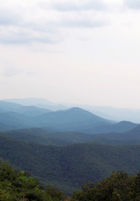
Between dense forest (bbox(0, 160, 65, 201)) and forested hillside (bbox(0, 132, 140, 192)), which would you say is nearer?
dense forest (bbox(0, 160, 65, 201))

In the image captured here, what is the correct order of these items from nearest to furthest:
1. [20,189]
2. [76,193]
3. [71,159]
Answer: [20,189]
[76,193]
[71,159]

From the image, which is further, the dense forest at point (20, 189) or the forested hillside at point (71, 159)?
the forested hillside at point (71, 159)

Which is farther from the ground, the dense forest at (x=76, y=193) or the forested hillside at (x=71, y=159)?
the dense forest at (x=76, y=193)

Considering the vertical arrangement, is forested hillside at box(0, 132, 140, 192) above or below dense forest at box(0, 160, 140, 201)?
below

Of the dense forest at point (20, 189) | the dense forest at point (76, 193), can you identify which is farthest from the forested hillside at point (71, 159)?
the dense forest at point (76, 193)

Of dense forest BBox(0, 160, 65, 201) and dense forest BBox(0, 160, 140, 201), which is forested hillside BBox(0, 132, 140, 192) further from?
dense forest BBox(0, 160, 140, 201)

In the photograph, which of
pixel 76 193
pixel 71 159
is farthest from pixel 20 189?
pixel 71 159

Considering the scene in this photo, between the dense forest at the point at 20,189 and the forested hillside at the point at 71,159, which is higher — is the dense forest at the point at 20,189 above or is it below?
above

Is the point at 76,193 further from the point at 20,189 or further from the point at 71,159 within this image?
the point at 71,159

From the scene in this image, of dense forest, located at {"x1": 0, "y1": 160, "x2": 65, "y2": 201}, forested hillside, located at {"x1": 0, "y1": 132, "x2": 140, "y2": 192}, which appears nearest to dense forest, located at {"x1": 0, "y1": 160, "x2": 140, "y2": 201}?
dense forest, located at {"x1": 0, "y1": 160, "x2": 65, "y2": 201}

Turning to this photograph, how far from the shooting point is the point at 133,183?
1981 cm

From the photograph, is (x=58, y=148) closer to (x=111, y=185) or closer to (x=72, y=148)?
(x=72, y=148)

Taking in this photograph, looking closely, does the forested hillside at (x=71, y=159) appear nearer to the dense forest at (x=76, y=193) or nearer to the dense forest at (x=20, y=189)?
the dense forest at (x=20, y=189)

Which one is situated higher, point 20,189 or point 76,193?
point 20,189
